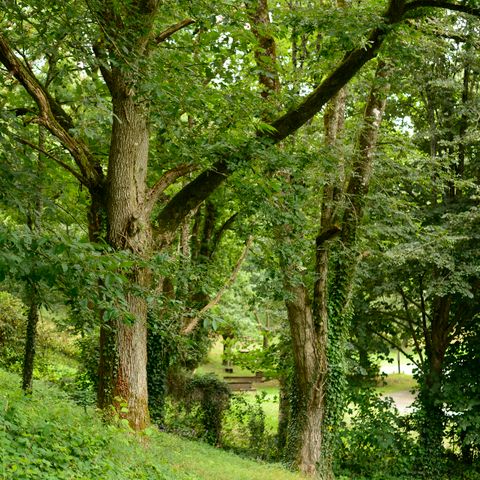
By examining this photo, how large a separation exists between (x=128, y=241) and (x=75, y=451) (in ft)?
9.75

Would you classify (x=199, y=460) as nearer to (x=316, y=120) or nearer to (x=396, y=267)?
(x=396, y=267)

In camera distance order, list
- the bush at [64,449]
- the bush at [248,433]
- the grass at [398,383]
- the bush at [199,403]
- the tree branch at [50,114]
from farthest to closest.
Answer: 1. the grass at [398,383]
2. the bush at [248,433]
3. the bush at [199,403]
4. the tree branch at [50,114]
5. the bush at [64,449]

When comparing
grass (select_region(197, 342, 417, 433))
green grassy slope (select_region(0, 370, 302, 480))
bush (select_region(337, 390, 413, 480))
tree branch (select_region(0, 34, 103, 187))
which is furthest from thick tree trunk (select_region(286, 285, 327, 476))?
grass (select_region(197, 342, 417, 433))

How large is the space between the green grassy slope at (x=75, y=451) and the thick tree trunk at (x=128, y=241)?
1.57ft

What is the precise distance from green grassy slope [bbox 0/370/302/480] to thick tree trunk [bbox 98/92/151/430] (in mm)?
479

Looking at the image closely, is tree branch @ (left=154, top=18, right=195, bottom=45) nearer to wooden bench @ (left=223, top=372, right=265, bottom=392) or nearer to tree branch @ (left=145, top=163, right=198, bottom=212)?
tree branch @ (left=145, top=163, right=198, bottom=212)

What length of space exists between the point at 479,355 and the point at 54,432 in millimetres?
11053

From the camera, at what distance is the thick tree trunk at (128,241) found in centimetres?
816

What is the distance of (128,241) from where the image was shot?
8109mm

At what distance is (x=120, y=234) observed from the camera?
8148mm

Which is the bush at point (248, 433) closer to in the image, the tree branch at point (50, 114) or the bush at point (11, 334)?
the bush at point (11, 334)

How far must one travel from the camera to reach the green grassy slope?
5.09 metres

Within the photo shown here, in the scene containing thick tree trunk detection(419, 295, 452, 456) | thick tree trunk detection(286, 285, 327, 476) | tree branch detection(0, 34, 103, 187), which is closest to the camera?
tree branch detection(0, 34, 103, 187)

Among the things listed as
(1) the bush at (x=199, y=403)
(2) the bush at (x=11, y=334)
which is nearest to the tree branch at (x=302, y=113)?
(1) the bush at (x=199, y=403)
